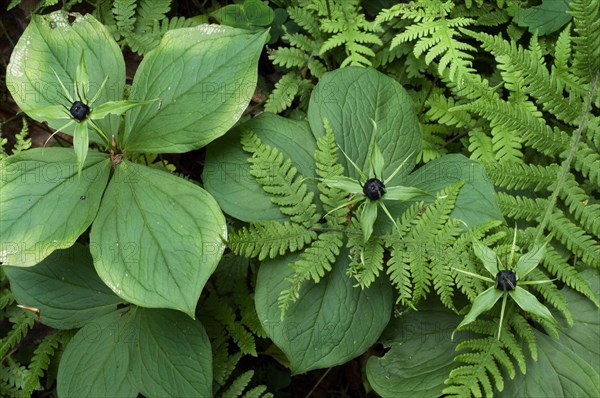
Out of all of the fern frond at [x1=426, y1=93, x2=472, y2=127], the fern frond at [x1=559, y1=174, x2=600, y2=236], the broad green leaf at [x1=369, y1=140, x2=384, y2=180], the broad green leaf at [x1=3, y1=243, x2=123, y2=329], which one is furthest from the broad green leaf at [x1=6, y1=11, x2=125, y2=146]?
the fern frond at [x1=559, y1=174, x2=600, y2=236]

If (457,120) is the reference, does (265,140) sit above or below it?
above

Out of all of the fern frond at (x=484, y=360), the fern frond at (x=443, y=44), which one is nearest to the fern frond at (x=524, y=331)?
the fern frond at (x=484, y=360)

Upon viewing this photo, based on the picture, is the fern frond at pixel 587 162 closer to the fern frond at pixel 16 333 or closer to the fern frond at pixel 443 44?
the fern frond at pixel 443 44

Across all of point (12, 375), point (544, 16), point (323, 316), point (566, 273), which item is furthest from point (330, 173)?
point (12, 375)

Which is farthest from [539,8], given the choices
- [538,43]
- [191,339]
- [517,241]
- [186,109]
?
[191,339]

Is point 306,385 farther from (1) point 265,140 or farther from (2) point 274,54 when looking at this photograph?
(2) point 274,54

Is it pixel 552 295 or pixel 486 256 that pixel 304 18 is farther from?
pixel 552 295
